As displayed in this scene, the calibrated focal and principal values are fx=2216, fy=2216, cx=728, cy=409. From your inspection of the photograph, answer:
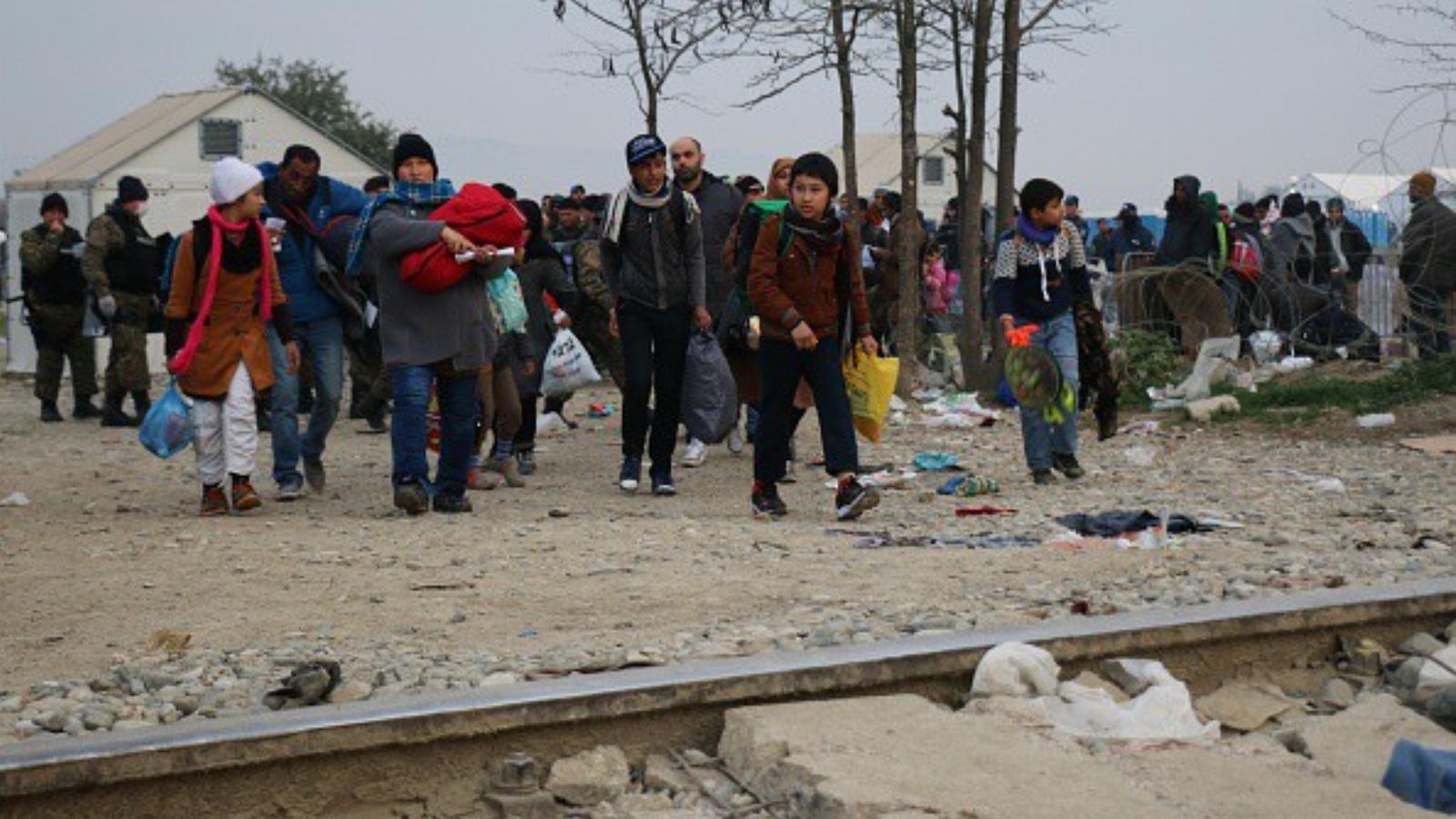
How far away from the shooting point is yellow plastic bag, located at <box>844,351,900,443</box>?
38.0ft

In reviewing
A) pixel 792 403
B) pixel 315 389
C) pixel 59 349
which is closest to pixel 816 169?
pixel 792 403

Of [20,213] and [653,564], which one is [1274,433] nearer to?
[653,564]

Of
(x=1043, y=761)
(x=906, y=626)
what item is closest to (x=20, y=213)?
(x=906, y=626)

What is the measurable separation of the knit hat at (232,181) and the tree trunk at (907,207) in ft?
28.3

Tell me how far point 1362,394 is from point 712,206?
6.67m

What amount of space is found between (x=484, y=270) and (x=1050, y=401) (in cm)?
318

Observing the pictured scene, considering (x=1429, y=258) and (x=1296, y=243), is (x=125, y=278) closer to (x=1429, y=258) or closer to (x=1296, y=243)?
(x=1429, y=258)

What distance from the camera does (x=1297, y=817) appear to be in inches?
194

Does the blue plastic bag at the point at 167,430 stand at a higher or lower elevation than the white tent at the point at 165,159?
lower

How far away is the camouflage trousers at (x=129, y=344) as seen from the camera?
17.2 meters

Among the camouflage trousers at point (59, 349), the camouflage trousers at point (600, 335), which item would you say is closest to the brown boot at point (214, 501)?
the camouflage trousers at point (600, 335)

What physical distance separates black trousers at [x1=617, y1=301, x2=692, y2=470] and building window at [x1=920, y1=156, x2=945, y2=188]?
3777cm

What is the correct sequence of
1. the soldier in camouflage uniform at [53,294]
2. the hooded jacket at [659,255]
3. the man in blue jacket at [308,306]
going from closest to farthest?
the hooded jacket at [659,255] < the man in blue jacket at [308,306] < the soldier in camouflage uniform at [53,294]

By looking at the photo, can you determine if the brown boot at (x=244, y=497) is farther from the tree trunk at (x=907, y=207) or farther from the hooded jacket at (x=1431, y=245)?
the hooded jacket at (x=1431, y=245)
